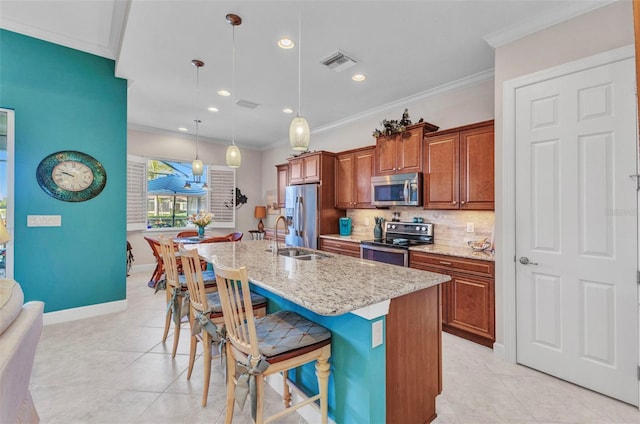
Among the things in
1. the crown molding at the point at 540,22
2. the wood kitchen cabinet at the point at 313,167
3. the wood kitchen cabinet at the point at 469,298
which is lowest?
the wood kitchen cabinet at the point at 469,298

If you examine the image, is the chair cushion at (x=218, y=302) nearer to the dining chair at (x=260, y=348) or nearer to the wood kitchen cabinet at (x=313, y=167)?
the dining chair at (x=260, y=348)

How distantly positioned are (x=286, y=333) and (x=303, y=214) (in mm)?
3632

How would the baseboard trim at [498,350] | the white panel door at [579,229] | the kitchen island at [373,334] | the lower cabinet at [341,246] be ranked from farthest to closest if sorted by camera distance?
the lower cabinet at [341,246] → the baseboard trim at [498,350] → the white panel door at [579,229] → the kitchen island at [373,334]

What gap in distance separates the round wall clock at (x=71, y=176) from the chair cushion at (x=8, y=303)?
8.60 feet

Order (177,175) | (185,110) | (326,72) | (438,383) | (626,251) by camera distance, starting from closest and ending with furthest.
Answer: (438,383), (626,251), (326,72), (185,110), (177,175)

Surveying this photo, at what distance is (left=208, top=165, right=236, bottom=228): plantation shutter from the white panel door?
5.87 meters

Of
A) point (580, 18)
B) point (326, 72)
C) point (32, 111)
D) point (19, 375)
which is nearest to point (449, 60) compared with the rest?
point (580, 18)

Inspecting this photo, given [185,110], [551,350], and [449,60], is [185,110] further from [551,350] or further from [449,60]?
[551,350]

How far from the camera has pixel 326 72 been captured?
3424 mm

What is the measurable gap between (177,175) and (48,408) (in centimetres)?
526

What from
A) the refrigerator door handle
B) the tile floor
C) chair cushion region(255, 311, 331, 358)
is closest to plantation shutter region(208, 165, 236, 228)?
the refrigerator door handle

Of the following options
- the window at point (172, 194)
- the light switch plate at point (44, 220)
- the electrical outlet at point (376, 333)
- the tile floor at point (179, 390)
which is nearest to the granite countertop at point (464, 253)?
the tile floor at point (179, 390)

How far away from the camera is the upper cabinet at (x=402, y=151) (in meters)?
3.73

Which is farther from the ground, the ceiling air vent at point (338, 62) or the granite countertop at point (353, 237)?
the ceiling air vent at point (338, 62)
